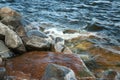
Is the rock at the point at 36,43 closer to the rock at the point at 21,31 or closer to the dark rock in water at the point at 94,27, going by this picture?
the rock at the point at 21,31

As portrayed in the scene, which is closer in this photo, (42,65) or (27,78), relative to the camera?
(27,78)

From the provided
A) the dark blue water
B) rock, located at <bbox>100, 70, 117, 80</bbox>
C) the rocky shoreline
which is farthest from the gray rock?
the dark blue water

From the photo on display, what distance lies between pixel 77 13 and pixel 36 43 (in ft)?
27.8

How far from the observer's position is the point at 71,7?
1967 cm

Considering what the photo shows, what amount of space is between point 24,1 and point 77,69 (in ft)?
43.7

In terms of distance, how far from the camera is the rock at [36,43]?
10078 millimetres

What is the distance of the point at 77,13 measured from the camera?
1827cm

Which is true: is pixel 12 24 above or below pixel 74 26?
above

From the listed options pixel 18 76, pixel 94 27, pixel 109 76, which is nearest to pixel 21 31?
pixel 18 76

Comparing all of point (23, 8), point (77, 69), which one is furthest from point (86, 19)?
point (77, 69)

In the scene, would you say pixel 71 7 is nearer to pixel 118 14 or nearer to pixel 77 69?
pixel 118 14

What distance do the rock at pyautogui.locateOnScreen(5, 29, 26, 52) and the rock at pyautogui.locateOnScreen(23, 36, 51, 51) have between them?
0.22 metres

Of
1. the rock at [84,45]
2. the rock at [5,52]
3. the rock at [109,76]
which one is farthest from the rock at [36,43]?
the rock at [84,45]

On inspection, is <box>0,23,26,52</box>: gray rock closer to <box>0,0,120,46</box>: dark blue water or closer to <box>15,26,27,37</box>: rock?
<box>15,26,27,37</box>: rock
